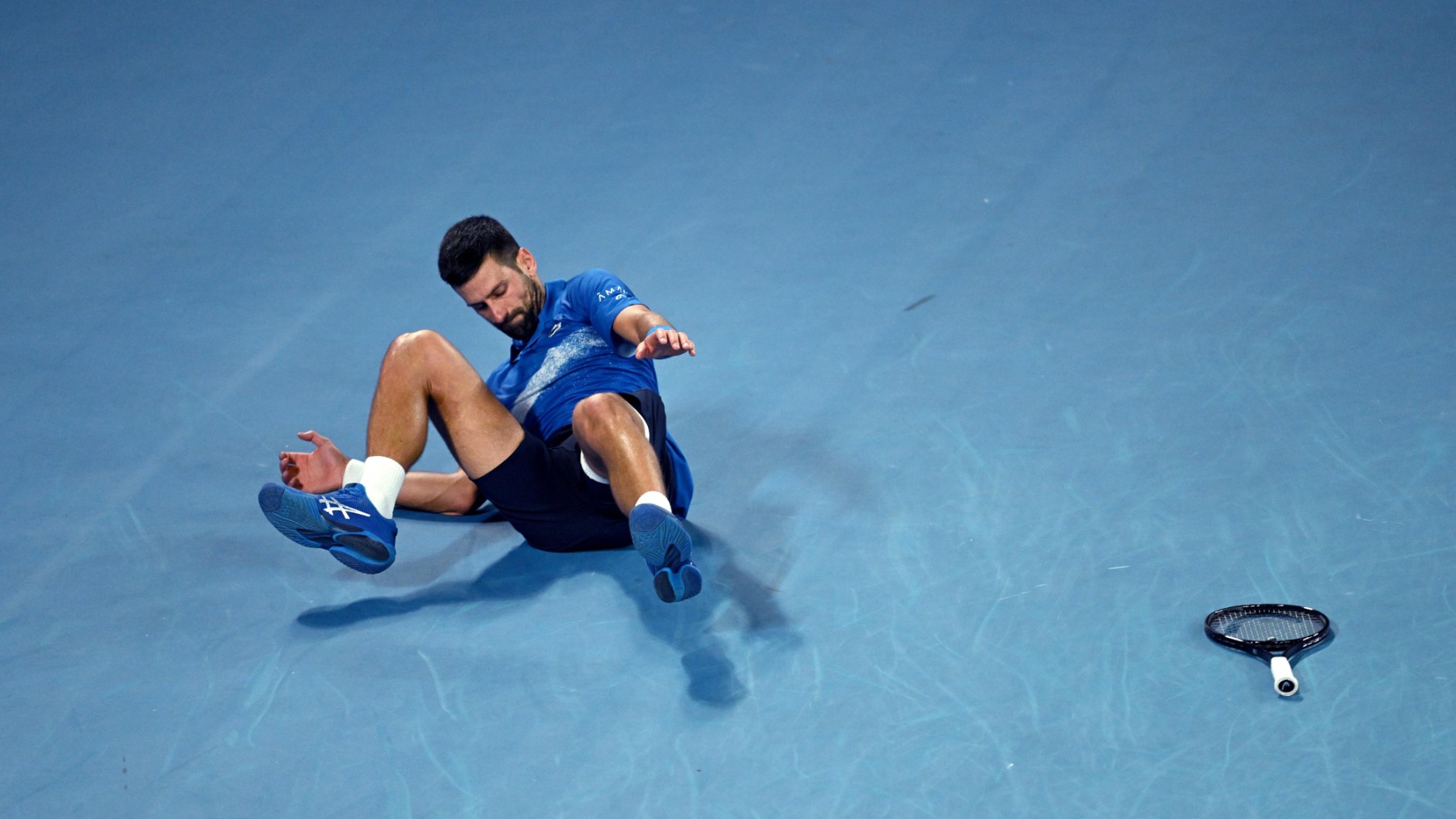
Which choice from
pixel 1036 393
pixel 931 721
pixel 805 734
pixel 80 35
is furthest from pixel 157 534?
pixel 80 35

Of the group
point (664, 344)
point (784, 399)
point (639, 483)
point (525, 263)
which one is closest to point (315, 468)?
point (525, 263)

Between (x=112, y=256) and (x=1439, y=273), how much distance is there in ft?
15.5

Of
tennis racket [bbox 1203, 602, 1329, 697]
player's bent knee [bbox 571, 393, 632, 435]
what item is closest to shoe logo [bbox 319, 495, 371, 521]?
player's bent knee [bbox 571, 393, 632, 435]

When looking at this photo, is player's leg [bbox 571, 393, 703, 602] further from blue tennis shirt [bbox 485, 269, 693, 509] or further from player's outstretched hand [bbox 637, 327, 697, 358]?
player's outstretched hand [bbox 637, 327, 697, 358]

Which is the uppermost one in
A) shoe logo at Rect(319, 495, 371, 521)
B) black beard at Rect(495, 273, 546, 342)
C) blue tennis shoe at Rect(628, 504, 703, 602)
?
black beard at Rect(495, 273, 546, 342)

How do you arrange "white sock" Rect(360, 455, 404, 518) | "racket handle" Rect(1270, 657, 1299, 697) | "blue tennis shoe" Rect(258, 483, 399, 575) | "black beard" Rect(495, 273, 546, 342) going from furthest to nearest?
"black beard" Rect(495, 273, 546, 342) → "white sock" Rect(360, 455, 404, 518) → "blue tennis shoe" Rect(258, 483, 399, 575) → "racket handle" Rect(1270, 657, 1299, 697)

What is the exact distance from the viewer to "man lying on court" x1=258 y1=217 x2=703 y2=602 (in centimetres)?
326

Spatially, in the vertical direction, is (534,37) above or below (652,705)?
above

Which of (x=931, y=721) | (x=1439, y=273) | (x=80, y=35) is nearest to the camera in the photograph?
(x=931, y=721)

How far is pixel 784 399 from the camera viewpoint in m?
4.25

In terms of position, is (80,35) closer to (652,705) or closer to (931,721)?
(652,705)

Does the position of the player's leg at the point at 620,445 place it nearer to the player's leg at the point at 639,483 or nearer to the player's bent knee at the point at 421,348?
the player's leg at the point at 639,483

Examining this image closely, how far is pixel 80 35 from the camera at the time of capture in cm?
673

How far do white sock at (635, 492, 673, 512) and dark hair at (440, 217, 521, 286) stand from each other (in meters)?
0.78
